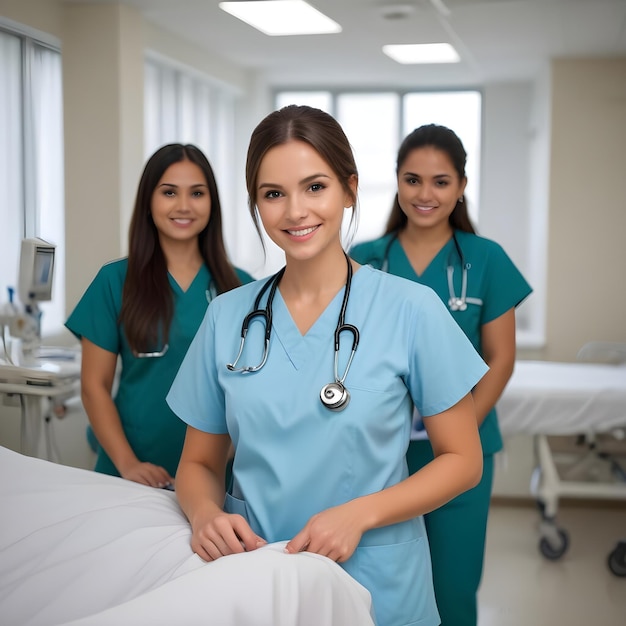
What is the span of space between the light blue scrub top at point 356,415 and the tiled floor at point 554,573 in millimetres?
1496

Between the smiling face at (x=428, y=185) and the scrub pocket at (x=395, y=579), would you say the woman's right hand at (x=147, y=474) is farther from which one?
the smiling face at (x=428, y=185)

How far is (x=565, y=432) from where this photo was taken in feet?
9.84

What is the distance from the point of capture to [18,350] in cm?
167

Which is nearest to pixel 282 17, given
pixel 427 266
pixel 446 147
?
pixel 446 147

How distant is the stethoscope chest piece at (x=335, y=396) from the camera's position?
1.15 m

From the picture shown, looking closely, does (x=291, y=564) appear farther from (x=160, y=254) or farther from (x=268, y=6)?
(x=268, y=6)

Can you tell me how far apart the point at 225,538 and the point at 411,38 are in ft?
7.05

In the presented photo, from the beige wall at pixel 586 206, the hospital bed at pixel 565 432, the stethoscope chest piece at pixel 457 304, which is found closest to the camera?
the stethoscope chest piece at pixel 457 304

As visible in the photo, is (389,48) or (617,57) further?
(389,48)

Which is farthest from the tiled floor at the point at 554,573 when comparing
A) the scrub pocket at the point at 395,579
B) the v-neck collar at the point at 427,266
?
the scrub pocket at the point at 395,579

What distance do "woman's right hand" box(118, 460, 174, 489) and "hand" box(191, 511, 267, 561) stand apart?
499 millimetres

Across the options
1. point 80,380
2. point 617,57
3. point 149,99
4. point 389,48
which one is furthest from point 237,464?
point 149,99

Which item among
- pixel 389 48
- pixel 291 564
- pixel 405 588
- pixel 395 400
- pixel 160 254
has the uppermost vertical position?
pixel 389 48

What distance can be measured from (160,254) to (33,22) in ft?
1.67
